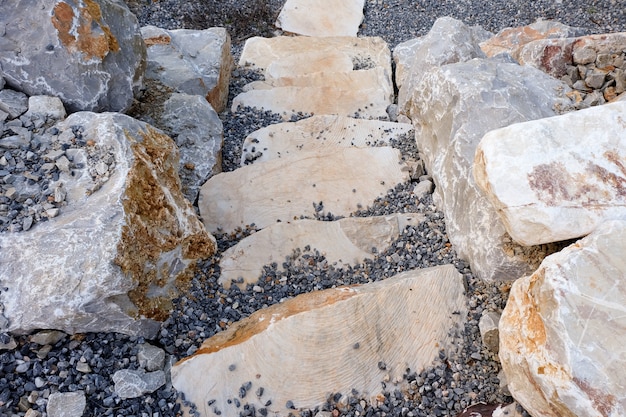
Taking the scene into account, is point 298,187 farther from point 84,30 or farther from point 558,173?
point 558,173

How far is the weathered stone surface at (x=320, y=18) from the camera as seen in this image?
7.67 metres

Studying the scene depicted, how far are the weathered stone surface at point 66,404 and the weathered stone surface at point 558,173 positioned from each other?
209 cm

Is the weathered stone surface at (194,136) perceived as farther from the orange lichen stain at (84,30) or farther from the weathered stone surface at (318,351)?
the weathered stone surface at (318,351)

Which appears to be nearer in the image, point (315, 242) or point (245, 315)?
point (245, 315)

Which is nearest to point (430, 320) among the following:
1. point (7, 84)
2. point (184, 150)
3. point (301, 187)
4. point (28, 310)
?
point (301, 187)

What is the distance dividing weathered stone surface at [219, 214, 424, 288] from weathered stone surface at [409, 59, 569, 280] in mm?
463

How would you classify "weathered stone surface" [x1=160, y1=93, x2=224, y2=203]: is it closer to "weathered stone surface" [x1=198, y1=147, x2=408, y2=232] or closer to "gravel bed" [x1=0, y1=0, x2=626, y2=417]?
"weathered stone surface" [x1=198, y1=147, x2=408, y2=232]

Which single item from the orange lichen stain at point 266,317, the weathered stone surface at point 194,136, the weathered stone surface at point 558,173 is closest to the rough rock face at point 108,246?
the orange lichen stain at point 266,317

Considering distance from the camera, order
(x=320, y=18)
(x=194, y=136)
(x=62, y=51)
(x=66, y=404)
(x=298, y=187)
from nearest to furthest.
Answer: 1. (x=66, y=404)
2. (x=62, y=51)
3. (x=298, y=187)
4. (x=194, y=136)
5. (x=320, y=18)

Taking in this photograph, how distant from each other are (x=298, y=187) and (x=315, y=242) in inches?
25.6

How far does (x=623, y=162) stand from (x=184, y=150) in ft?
9.71

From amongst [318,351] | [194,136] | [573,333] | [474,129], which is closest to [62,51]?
[194,136]

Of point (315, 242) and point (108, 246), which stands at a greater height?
point (108, 246)

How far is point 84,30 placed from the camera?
10.8ft
